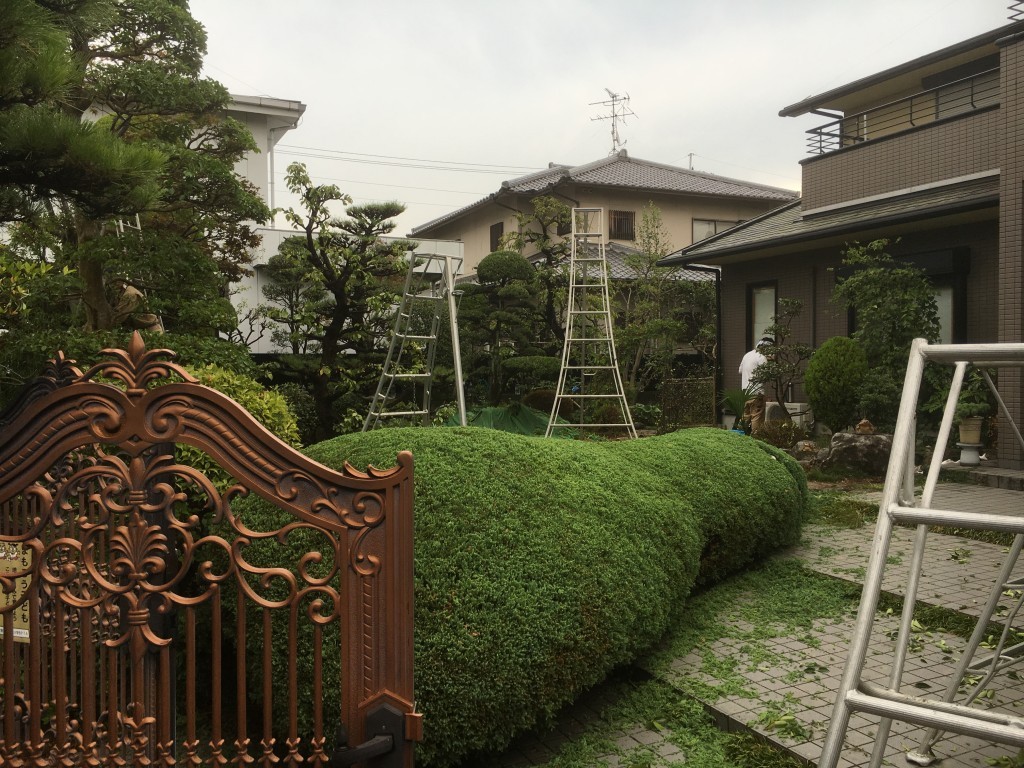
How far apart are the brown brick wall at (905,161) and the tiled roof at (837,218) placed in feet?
0.59

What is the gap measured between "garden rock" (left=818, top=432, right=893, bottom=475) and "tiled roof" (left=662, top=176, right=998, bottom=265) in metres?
2.98

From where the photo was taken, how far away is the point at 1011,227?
8656 millimetres

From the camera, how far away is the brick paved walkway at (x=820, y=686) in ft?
9.39

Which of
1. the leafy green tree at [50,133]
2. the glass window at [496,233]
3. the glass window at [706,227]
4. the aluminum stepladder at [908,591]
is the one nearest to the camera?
the aluminum stepladder at [908,591]

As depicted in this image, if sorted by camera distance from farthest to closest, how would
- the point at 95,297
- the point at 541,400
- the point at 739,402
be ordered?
the point at 541,400, the point at 739,402, the point at 95,297

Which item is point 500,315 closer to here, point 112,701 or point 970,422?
point 970,422

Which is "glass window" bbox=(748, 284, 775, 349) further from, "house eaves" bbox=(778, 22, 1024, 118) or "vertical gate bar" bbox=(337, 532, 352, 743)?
"vertical gate bar" bbox=(337, 532, 352, 743)

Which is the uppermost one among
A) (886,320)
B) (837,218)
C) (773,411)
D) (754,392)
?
(837,218)

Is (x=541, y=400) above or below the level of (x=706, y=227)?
below

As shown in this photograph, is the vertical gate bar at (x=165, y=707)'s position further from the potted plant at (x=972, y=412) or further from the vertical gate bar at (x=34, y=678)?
the potted plant at (x=972, y=412)

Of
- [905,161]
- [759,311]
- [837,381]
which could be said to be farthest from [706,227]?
[837,381]

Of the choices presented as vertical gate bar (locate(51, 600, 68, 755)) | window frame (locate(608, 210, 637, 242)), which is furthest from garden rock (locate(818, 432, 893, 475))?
window frame (locate(608, 210, 637, 242))

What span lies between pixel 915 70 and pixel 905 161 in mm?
2495

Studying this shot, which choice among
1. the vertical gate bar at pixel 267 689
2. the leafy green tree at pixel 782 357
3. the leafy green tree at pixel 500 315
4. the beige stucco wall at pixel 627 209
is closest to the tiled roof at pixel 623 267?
the beige stucco wall at pixel 627 209
